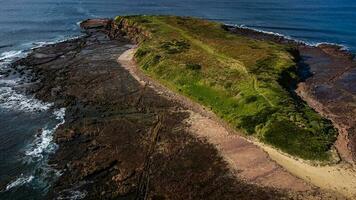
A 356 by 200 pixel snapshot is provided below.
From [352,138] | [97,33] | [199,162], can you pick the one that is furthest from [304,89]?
[97,33]

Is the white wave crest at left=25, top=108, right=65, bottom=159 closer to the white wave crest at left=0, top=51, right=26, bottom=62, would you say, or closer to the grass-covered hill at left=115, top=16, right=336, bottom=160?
the grass-covered hill at left=115, top=16, right=336, bottom=160

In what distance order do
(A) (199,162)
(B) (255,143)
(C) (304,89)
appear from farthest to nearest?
(C) (304,89) < (B) (255,143) < (A) (199,162)

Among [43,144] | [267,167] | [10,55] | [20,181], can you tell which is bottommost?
[20,181]

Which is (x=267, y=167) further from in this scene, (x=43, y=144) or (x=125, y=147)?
(x=43, y=144)

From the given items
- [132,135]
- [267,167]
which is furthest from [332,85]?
[132,135]

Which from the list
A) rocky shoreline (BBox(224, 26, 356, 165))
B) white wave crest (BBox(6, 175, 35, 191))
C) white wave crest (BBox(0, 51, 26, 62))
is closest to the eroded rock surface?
white wave crest (BBox(6, 175, 35, 191))

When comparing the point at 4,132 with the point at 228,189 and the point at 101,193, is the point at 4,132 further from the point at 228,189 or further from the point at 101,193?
the point at 228,189
